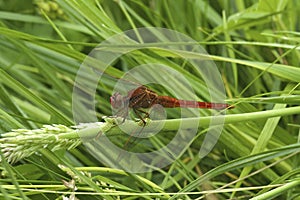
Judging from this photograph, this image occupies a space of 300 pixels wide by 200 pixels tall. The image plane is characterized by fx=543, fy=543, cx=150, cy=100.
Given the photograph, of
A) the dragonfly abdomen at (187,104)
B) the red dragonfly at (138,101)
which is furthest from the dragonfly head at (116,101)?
the dragonfly abdomen at (187,104)

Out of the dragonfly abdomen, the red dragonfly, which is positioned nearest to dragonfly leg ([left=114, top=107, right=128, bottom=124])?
the red dragonfly

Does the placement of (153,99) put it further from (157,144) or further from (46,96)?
(46,96)

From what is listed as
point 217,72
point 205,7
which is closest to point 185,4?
point 205,7

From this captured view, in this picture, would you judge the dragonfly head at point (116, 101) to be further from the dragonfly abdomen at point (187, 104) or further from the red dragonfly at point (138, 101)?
the dragonfly abdomen at point (187, 104)

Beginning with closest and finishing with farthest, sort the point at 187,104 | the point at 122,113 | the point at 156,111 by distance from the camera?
1. the point at 122,113
2. the point at 156,111
3. the point at 187,104

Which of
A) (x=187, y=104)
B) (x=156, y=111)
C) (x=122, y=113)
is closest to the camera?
(x=122, y=113)

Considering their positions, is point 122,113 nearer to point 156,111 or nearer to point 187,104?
point 156,111

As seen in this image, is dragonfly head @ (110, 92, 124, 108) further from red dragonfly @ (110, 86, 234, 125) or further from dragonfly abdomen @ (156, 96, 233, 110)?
dragonfly abdomen @ (156, 96, 233, 110)

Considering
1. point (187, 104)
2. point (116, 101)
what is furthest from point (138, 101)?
point (187, 104)
